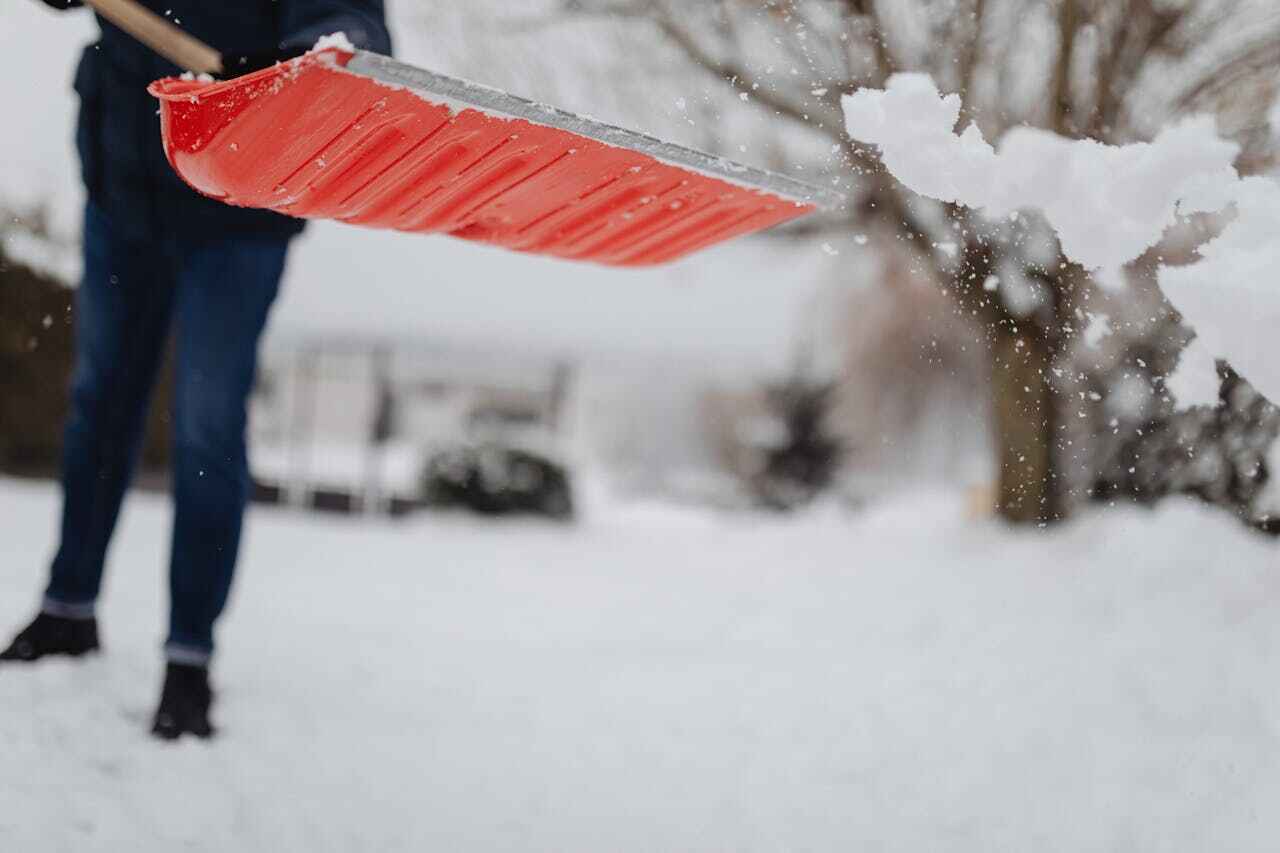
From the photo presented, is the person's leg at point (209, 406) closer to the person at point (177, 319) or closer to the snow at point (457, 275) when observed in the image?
the person at point (177, 319)

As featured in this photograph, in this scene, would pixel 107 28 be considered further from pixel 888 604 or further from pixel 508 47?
pixel 508 47

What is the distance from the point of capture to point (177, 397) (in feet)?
5.21

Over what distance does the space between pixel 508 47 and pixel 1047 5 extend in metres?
2.70

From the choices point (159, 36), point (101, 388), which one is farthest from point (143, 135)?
point (101, 388)

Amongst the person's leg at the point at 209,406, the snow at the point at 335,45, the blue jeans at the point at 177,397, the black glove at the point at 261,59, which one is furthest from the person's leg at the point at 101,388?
the snow at the point at 335,45

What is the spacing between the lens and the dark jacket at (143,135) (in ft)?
5.06

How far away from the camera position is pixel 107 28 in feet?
5.13

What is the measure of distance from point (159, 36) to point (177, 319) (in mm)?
478

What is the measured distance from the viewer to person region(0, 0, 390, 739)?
154 centimetres

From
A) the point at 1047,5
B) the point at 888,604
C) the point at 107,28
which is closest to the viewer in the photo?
the point at 107,28

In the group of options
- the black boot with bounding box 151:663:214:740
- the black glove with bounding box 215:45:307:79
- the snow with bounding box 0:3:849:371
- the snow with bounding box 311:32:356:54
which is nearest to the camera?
the snow with bounding box 311:32:356:54

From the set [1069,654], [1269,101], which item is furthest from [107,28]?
[1069,654]

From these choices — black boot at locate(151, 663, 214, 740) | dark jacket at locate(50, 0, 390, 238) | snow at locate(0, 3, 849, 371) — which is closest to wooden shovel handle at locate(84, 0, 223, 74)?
dark jacket at locate(50, 0, 390, 238)

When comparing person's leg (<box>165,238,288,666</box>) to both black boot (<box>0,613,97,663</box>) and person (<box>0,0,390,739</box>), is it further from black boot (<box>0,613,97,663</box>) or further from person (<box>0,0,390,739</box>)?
black boot (<box>0,613,97,663</box>)
